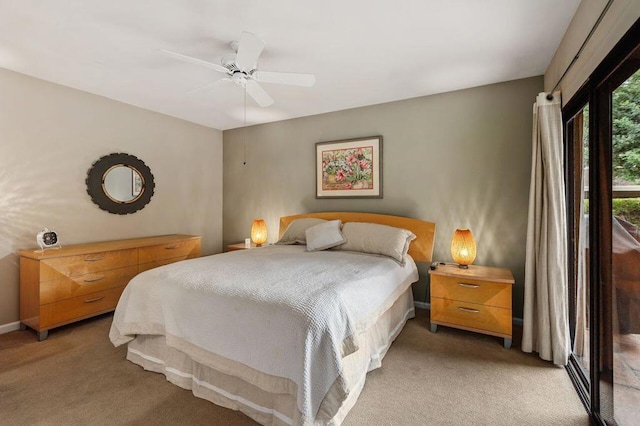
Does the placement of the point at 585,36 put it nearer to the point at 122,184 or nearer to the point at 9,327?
the point at 122,184

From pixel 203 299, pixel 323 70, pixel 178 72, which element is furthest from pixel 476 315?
pixel 178 72

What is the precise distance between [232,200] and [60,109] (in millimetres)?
2398

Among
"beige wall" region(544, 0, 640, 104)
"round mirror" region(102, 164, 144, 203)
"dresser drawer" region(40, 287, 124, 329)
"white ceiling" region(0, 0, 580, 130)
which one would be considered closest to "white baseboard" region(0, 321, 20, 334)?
"dresser drawer" region(40, 287, 124, 329)

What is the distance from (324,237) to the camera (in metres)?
3.25

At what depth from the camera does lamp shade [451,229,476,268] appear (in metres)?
2.86

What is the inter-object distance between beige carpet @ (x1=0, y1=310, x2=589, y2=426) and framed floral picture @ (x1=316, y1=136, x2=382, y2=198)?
193 cm

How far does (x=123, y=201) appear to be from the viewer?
12.2 feet

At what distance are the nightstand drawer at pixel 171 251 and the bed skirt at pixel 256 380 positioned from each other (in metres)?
1.40

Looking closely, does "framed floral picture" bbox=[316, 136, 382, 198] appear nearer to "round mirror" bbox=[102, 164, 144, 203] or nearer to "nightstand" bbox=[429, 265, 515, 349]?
"nightstand" bbox=[429, 265, 515, 349]

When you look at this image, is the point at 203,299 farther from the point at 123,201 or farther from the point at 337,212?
the point at 123,201

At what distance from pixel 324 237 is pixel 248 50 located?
6.26 feet

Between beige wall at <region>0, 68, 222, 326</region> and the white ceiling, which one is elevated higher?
the white ceiling

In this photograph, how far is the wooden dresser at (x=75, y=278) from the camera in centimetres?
268

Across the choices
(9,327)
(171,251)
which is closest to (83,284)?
(9,327)
